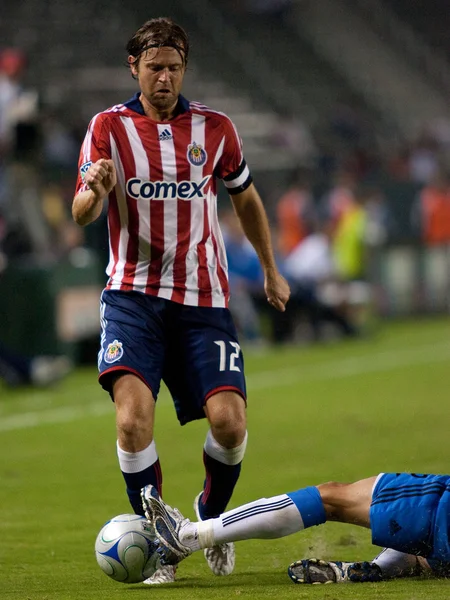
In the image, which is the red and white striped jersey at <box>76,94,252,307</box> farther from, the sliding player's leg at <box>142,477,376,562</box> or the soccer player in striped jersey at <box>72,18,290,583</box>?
the sliding player's leg at <box>142,477,376,562</box>

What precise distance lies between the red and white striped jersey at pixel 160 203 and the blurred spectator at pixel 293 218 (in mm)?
15812

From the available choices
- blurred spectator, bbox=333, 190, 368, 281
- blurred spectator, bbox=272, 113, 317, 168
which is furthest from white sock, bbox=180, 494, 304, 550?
blurred spectator, bbox=272, 113, 317, 168

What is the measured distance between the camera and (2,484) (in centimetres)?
807

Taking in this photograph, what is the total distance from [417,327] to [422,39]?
14.6m

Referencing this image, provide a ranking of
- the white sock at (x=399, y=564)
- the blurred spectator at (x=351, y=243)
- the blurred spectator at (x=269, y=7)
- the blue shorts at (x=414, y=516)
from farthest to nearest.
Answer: the blurred spectator at (x=269, y=7) → the blurred spectator at (x=351, y=243) → the white sock at (x=399, y=564) → the blue shorts at (x=414, y=516)

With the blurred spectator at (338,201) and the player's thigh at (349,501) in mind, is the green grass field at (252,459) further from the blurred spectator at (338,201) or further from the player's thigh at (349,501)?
the blurred spectator at (338,201)

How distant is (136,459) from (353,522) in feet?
3.02

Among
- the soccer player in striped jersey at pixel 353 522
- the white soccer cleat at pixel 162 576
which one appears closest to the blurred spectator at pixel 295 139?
the white soccer cleat at pixel 162 576

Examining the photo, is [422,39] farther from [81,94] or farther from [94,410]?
[94,410]

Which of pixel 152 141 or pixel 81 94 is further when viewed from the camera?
pixel 81 94

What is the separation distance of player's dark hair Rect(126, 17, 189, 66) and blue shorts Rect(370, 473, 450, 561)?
6.58ft

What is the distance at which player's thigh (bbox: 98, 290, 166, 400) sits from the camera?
205 inches

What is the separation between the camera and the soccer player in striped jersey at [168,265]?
17.3 ft

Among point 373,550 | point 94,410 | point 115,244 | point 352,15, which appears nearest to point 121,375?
point 115,244
